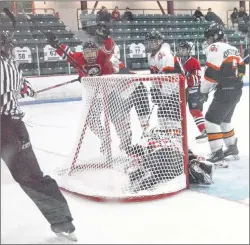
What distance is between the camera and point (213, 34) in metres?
0.91

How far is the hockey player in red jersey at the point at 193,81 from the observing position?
3.10 feet

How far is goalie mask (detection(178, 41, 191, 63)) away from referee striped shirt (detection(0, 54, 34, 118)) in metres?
0.38

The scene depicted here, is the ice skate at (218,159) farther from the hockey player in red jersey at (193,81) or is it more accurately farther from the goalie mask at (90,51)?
the goalie mask at (90,51)

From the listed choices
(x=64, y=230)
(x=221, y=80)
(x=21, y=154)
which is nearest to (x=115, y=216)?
(x=64, y=230)

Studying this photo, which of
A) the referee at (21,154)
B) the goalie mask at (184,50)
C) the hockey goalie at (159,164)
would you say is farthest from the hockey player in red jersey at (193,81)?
the referee at (21,154)

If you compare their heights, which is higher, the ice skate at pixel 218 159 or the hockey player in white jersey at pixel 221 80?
the hockey player in white jersey at pixel 221 80

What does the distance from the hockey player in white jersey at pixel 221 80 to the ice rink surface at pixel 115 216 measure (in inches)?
5.2

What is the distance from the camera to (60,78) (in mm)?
804

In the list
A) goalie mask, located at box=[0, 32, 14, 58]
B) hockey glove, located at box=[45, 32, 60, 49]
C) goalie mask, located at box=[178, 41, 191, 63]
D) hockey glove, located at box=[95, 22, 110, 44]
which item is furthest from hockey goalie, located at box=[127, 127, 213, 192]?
goalie mask, located at box=[0, 32, 14, 58]

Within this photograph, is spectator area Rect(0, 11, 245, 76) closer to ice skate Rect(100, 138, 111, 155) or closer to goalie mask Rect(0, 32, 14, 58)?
goalie mask Rect(0, 32, 14, 58)

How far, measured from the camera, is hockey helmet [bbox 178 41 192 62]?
0.91 m

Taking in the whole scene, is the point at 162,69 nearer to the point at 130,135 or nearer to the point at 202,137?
the point at 130,135

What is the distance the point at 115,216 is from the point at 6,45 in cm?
37

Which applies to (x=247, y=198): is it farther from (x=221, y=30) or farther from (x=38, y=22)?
(x=38, y=22)
